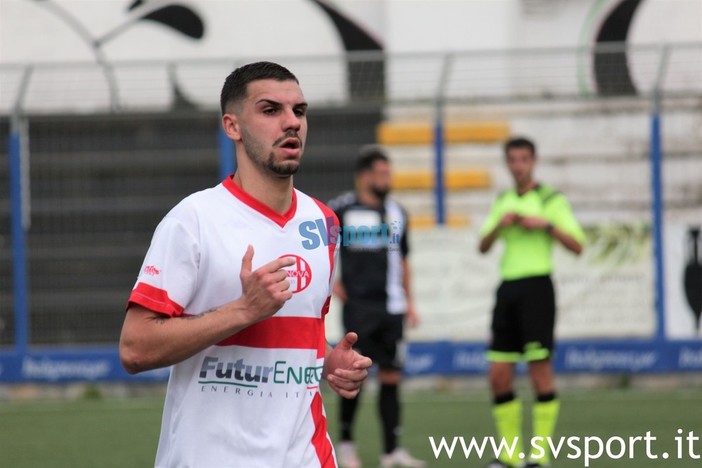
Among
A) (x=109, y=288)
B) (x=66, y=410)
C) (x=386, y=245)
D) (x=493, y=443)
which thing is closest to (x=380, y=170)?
(x=386, y=245)

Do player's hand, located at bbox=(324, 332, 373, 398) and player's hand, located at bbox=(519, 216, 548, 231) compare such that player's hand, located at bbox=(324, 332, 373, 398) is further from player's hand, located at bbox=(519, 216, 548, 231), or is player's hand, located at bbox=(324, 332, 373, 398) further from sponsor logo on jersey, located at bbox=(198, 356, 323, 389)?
player's hand, located at bbox=(519, 216, 548, 231)

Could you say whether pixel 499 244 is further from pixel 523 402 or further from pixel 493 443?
pixel 493 443

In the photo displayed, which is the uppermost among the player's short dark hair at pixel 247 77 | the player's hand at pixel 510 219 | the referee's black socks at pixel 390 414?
the player's short dark hair at pixel 247 77

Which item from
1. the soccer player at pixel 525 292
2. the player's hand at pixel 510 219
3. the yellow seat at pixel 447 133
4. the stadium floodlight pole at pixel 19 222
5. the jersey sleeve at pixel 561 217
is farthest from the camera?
the yellow seat at pixel 447 133

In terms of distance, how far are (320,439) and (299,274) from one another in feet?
1.70

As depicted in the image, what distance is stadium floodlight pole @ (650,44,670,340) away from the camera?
14820 mm

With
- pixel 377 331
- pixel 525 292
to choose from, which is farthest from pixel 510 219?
pixel 377 331

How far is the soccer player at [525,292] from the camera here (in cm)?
899

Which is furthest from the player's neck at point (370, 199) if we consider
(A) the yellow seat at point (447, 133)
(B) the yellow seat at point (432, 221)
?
(A) the yellow seat at point (447, 133)

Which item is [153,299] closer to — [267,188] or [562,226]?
[267,188]

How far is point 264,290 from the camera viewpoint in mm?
3809

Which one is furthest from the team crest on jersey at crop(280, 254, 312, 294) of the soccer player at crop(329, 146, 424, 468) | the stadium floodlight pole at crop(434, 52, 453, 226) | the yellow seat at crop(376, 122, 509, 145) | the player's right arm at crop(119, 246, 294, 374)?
the yellow seat at crop(376, 122, 509, 145)

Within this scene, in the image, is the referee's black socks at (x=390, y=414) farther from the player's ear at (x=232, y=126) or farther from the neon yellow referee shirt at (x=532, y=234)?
the player's ear at (x=232, y=126)

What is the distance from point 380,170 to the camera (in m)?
9.81
